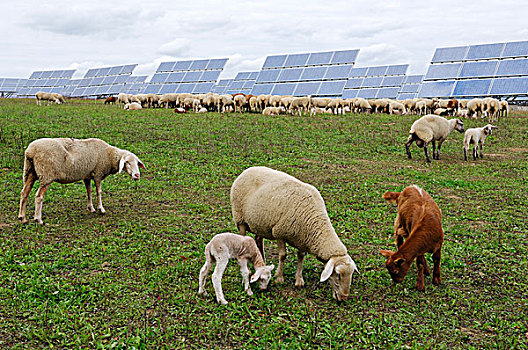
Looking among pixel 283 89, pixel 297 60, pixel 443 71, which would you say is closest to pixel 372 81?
pixel 297 60

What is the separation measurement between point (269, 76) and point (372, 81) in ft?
46.8

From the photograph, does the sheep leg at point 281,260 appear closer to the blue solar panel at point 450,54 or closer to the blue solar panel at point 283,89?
the blue solar panel at point 283,89

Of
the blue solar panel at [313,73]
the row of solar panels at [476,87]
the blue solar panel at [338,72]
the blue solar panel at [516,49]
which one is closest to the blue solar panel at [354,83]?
the blue solar panel at [313,73]

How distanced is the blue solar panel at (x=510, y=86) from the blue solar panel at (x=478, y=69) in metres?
1.54

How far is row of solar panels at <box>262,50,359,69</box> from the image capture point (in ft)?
144

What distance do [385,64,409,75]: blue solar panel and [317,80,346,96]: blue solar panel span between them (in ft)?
48.0

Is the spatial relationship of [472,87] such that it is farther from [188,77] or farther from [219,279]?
[219,279]

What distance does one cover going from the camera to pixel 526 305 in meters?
5.78

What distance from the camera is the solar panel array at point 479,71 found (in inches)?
1423

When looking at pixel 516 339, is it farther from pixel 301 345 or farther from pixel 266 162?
pixel 266 162

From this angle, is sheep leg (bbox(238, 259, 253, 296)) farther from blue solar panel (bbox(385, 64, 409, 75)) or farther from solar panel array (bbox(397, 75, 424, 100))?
solar panel array (bbox(397, 75, 424, 100))

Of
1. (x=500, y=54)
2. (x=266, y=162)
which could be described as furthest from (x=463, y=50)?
(x=266, y=162)

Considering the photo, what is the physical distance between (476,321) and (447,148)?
14809 millimetres

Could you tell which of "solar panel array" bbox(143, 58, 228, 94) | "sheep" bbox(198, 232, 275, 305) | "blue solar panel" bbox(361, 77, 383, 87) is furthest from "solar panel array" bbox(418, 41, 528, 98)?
"sheep" bbox(198, 232, 275, 305)
